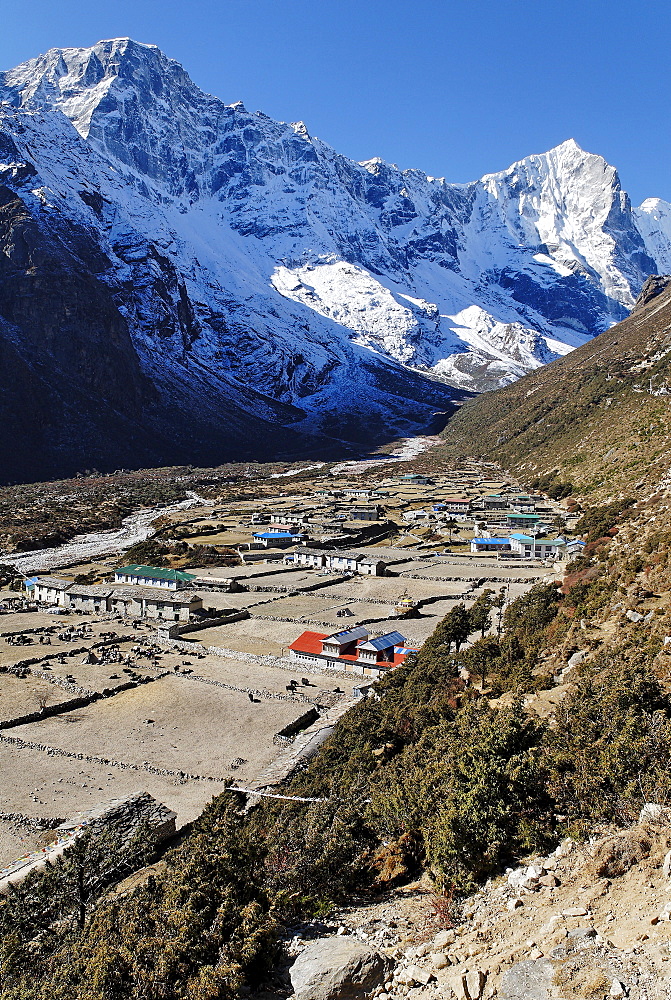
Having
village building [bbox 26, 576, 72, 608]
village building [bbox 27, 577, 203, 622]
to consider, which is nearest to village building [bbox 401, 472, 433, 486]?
village building [bbox 27, 577, 203, 622]

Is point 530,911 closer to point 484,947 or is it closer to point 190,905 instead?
point 484,947

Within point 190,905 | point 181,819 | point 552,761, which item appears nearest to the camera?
point 190,905

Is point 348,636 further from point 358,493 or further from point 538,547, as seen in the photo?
point 358,493

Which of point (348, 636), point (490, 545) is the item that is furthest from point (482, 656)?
point (490, 545)

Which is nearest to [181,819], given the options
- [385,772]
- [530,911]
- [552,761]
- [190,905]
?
[385,772]

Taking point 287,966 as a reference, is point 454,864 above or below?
above

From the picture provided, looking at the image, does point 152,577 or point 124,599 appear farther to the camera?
point 152,577

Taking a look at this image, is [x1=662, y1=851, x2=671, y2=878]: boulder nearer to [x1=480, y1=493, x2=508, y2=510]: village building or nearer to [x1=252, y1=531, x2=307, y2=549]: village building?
[x1=252, y1=531, x2=307, y2=549]: village building
